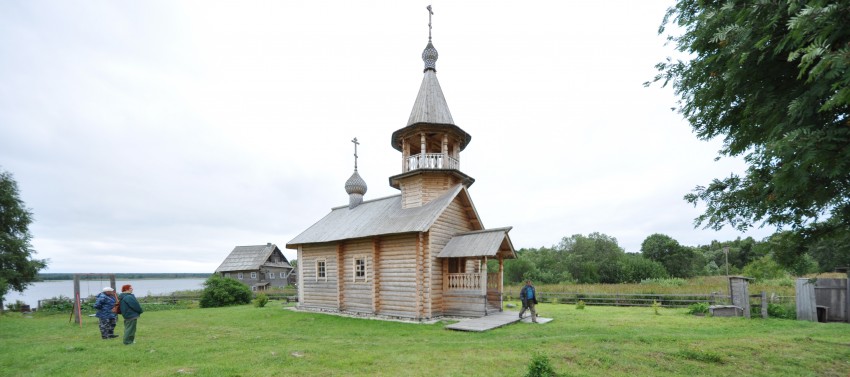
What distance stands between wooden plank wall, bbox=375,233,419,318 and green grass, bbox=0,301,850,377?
1.91 meters

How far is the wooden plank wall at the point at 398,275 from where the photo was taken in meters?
15.2

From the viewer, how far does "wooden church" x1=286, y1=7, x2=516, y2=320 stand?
15031 millimetres

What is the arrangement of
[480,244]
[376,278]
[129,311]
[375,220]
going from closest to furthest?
[129,311], [480,244], [376,278], [375,220]

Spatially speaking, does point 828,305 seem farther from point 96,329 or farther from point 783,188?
point 96,329

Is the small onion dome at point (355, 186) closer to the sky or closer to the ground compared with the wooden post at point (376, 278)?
closer to the sky

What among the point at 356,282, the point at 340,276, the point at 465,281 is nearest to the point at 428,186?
the point at 465,281

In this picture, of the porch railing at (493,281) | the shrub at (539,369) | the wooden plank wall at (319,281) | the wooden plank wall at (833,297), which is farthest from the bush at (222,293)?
the wooden plank wall at (833,297)

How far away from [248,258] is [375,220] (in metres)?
35.2

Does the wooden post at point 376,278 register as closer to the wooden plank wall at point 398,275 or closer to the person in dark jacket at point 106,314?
the wooden plank wall at point 398,275

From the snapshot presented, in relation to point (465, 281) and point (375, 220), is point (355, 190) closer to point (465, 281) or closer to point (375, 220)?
point (375, 220)

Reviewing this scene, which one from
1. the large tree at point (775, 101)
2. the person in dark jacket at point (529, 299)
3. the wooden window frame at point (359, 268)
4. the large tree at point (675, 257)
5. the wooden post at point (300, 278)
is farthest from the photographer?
the large tree at point (675, 257)

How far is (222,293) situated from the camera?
83.8 ft

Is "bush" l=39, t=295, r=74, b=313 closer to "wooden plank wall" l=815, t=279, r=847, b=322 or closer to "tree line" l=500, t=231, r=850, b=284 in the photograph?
"wooden plank wall" l=815, t=279, r=847, b=322

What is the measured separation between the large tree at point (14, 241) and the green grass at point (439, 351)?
57.1ft
